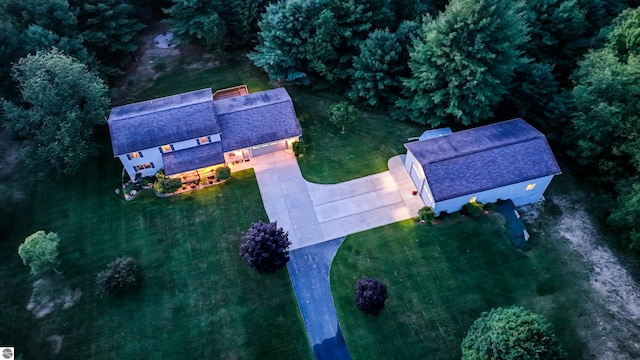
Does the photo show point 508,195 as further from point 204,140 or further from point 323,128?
point 204,140

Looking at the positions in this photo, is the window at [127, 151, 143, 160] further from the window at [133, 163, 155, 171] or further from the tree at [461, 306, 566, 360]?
the tree at [461, 306, 566, 360]

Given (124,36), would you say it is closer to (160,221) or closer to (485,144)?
(160,221)

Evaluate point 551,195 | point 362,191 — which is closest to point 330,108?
point 362,191

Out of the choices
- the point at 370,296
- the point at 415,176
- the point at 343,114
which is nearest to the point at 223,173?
the point at 343,114

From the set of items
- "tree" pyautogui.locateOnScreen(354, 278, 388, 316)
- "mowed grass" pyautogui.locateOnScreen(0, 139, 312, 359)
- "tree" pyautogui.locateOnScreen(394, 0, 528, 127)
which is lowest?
"mowed grass" pyautogui.locateOnScreen(0, 139, 312, 359)

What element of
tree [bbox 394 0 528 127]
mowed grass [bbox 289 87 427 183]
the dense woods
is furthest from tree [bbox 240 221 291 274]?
tree [bbox 394 0 528 127]

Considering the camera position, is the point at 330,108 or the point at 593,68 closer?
the point at 593,68
